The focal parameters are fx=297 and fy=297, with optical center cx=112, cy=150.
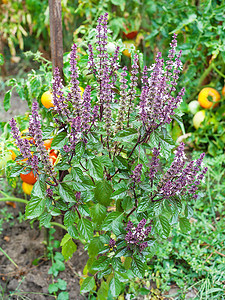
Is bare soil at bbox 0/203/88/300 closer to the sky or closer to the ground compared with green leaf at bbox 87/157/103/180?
closer to the ground

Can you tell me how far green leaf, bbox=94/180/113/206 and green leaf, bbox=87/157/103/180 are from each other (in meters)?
0.12

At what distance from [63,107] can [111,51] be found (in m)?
0.53

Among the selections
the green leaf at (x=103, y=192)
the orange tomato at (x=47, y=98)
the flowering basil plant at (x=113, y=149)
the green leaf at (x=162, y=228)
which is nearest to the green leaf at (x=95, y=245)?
the flowering basil plant at (x=113, y=149)

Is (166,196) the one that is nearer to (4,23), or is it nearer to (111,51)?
(111,51)

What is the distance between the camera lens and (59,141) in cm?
84

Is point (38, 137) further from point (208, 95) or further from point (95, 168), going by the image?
point (208, 95)

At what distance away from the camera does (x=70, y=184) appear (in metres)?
0.95

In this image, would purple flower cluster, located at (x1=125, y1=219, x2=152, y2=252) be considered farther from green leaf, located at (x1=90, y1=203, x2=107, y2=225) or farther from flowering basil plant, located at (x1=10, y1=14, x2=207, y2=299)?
green leaf, located at (x1=90, y1=203, x2=107, y2=225)

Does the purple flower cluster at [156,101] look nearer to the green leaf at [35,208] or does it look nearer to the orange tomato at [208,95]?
the green leaf at [35,208]

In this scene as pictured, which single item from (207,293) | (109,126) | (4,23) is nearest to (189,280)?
(207,293)

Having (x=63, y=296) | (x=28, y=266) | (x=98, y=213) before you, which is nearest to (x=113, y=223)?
(x=98, y=213)

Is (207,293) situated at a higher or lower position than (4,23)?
lower

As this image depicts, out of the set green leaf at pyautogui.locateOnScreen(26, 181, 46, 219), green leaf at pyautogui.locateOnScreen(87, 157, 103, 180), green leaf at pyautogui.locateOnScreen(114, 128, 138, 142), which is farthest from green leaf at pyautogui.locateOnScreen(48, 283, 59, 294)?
green leaf at pyautogui.locateOnScreen(114, 128, 138, 142)

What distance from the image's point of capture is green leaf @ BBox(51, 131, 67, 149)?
0.83m
